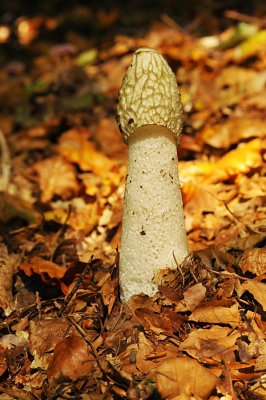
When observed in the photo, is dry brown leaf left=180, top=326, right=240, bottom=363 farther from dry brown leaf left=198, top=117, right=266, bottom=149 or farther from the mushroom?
dry brown leaf left=198, top=117, right=266, bottom=149

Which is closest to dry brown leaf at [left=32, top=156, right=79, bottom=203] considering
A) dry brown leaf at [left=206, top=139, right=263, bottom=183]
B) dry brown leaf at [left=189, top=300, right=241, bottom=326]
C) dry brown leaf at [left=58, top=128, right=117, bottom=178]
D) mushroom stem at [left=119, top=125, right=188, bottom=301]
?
dry brown leaf at [left=58, top=128, right=117, bottom=178]

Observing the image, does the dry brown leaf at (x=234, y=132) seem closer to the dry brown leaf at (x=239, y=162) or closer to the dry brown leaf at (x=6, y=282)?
the dry brown leaf at (x=239, y=162)

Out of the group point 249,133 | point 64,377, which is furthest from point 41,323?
point 249,133

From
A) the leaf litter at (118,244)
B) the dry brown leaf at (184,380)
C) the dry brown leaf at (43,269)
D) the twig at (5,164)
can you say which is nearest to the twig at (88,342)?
the leaf litter at (118,244)

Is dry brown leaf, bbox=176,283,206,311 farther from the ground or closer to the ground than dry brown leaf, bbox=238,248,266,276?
closer to the ground

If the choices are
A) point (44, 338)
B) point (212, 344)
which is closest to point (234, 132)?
point (212, 344)

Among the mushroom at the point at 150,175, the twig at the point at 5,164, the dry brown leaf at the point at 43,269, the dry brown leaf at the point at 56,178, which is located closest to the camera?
the mushroom at the point at 150,175
